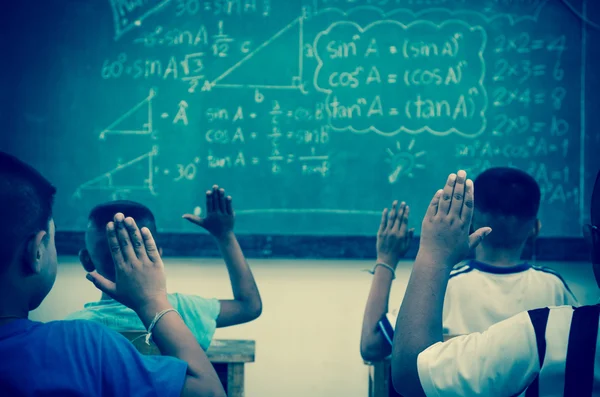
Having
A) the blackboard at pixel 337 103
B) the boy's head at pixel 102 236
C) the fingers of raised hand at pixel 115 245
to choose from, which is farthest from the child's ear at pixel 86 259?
the blackboard at pixel 337 103

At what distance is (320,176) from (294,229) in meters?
0.27

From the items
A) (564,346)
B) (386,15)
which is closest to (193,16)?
(386,15)

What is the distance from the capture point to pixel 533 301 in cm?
184

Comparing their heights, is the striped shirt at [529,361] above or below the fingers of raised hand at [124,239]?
below

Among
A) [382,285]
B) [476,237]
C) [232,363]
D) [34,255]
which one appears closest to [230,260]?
[232,363]

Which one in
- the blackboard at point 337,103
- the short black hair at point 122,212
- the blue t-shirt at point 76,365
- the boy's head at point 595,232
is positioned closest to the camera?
the blue t-shirt at point 76,365

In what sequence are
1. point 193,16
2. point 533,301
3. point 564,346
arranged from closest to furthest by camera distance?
point 564,346
point 533,301
point 193,16

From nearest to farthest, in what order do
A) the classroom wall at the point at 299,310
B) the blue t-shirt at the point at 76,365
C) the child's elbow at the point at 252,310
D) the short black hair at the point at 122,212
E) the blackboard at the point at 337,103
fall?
the blue t-shirt at the point at 76,365, the short black hair at the point at 122,212, the child's elbow at the point at 252,310, the blackboard at the point at 337,103, the classroom wall at the point at 299,310

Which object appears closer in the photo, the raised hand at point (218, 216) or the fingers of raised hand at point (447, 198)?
the fingers of raised hand at point (447, 198)

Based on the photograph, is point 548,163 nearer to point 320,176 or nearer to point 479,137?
point 479,137

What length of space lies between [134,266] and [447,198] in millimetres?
537

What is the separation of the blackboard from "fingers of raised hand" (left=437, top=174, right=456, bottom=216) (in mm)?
1779

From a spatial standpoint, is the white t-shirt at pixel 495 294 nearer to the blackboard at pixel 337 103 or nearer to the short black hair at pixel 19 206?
the blackboard at pixel 337 103

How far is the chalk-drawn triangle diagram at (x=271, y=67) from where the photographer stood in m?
2.78
